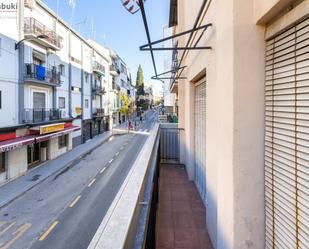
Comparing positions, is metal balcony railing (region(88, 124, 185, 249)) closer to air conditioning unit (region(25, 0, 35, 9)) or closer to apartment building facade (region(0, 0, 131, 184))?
apartment building facade (region(0, 0, 131, 184))

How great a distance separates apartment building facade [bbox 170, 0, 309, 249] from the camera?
2170mm

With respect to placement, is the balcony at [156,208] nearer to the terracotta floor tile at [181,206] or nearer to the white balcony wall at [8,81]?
the terracotta floor tile at [181,206]

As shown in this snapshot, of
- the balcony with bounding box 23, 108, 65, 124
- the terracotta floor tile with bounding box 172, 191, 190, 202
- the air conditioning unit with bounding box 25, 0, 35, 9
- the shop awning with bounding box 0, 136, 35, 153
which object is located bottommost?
the terracotta floor tile with bounding box 172, 191, 190, 202

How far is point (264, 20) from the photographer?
269cm

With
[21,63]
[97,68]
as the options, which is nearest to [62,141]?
[21,63]

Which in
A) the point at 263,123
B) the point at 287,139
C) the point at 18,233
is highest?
the point at 263,123

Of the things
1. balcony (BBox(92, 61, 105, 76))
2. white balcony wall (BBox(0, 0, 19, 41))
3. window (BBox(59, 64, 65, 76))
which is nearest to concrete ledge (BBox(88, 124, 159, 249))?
white balcony wall (BBox(0, 0, 19, 41))

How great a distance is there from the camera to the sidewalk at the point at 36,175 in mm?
12791

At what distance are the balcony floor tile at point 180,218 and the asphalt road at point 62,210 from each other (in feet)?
10.9

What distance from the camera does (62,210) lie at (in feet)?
35.4

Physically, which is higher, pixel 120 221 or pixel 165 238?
pixel 120 221

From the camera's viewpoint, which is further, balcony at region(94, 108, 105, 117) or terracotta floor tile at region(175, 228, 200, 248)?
balcony at region(94, 108, 105, 117)

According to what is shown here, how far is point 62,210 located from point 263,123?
394 inches

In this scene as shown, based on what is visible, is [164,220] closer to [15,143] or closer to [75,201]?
[75,201]
